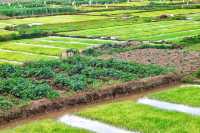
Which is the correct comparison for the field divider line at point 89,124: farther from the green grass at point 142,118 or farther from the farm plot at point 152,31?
the farm plot at point 152,31

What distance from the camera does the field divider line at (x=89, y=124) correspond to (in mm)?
12195

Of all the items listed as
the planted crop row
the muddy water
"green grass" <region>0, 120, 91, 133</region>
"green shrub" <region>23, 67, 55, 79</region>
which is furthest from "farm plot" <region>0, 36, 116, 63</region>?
"green grass" <region>0, 120, 91, 133</region>

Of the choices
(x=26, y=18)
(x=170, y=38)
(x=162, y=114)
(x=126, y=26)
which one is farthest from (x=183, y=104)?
(x=26, y=18)

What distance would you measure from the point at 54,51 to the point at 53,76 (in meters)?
8.85

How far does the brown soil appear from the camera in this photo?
63.7ft

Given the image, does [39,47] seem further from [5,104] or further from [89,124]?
[89,124]

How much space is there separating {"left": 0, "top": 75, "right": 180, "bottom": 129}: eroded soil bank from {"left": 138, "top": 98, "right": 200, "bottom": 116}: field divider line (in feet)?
2.08

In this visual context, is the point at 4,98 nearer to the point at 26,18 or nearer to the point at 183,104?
the point at 183,104

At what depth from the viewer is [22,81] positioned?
52.7 ft

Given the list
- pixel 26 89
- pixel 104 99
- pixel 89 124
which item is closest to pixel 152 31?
pixel 104 99

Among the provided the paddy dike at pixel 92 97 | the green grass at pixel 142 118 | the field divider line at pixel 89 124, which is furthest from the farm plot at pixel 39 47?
the field divider line at pixel 89 124

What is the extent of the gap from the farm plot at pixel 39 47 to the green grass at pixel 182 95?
948 cm

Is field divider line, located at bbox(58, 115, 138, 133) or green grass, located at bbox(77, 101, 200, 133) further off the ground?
green grass, located at bbox(77, 101, 200, 133)

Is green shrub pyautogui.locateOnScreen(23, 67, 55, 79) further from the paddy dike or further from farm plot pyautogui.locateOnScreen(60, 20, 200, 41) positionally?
farm plot pyautogui.locateOnScreen(60, 20, 200, 41)
